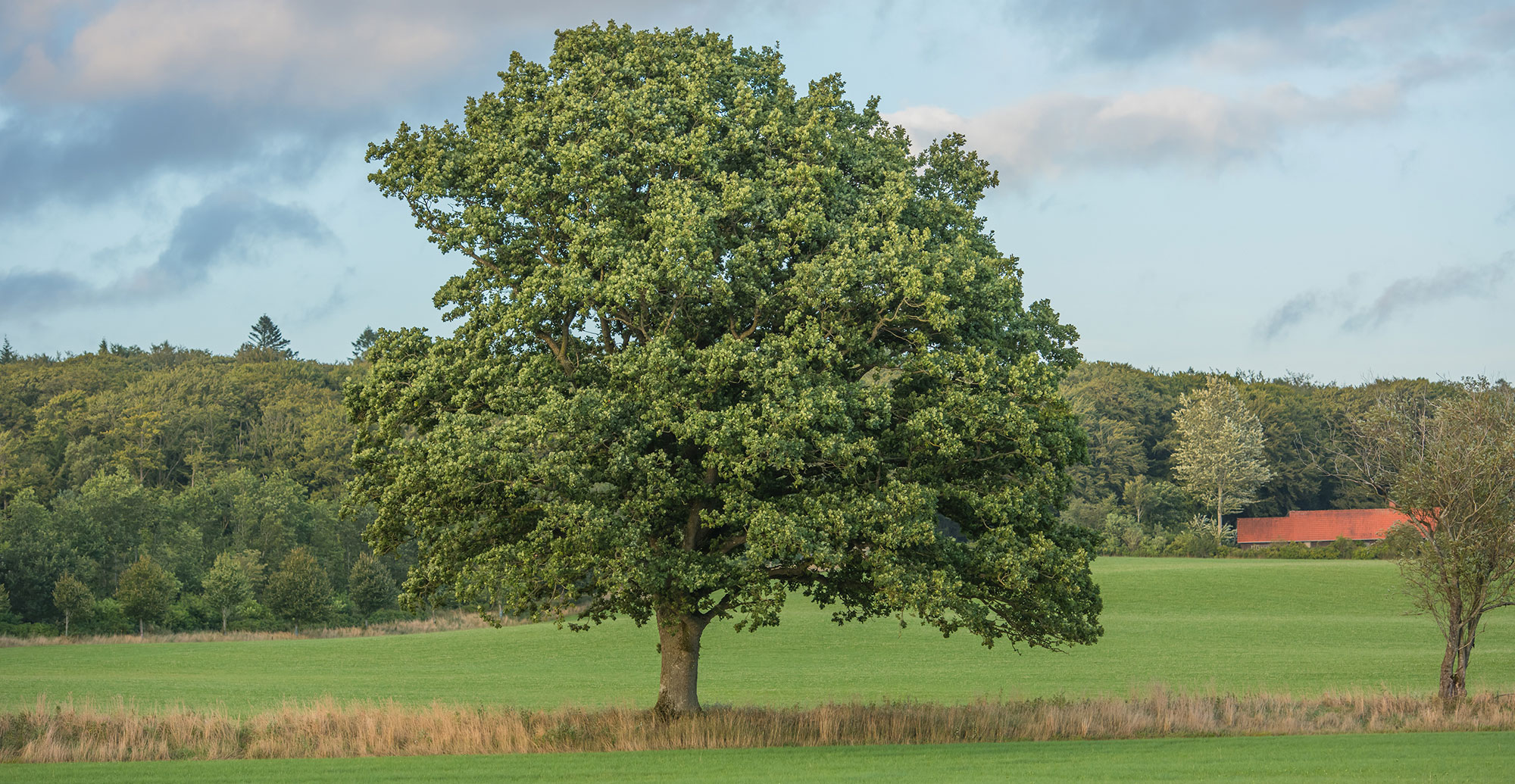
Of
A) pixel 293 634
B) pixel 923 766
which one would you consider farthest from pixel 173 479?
pixel 923 766

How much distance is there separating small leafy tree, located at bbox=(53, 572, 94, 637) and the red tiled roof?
9448 cm

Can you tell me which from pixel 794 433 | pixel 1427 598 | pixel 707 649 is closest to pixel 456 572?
pixel 794 433

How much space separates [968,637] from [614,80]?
40.7 m

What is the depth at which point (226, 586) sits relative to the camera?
241ft

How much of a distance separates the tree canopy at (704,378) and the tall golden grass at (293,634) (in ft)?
151

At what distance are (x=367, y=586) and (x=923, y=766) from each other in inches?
2681

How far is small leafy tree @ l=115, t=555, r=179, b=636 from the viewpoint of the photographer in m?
68.7

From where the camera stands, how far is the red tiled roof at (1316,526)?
10369cm

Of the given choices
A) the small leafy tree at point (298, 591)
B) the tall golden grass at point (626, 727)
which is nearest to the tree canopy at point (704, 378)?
the tall golden grass at point (626, 727)

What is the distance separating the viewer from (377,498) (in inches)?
850

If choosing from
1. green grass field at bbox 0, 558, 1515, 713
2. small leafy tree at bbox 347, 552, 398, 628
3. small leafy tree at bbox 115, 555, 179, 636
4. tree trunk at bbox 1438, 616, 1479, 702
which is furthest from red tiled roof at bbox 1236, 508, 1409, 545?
small leafy tree at bbox 115, 555, 179, 636

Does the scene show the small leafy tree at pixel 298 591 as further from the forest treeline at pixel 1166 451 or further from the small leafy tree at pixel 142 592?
the forest treeline at pixel 1166 451

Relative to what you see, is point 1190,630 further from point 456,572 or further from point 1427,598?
point 456,572

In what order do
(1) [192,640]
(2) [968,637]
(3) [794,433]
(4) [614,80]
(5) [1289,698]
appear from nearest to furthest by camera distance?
(3) [794,433]
(4) [614,80]
(5) [1289,698]
(2) [968,637]
(1) [192,640]
